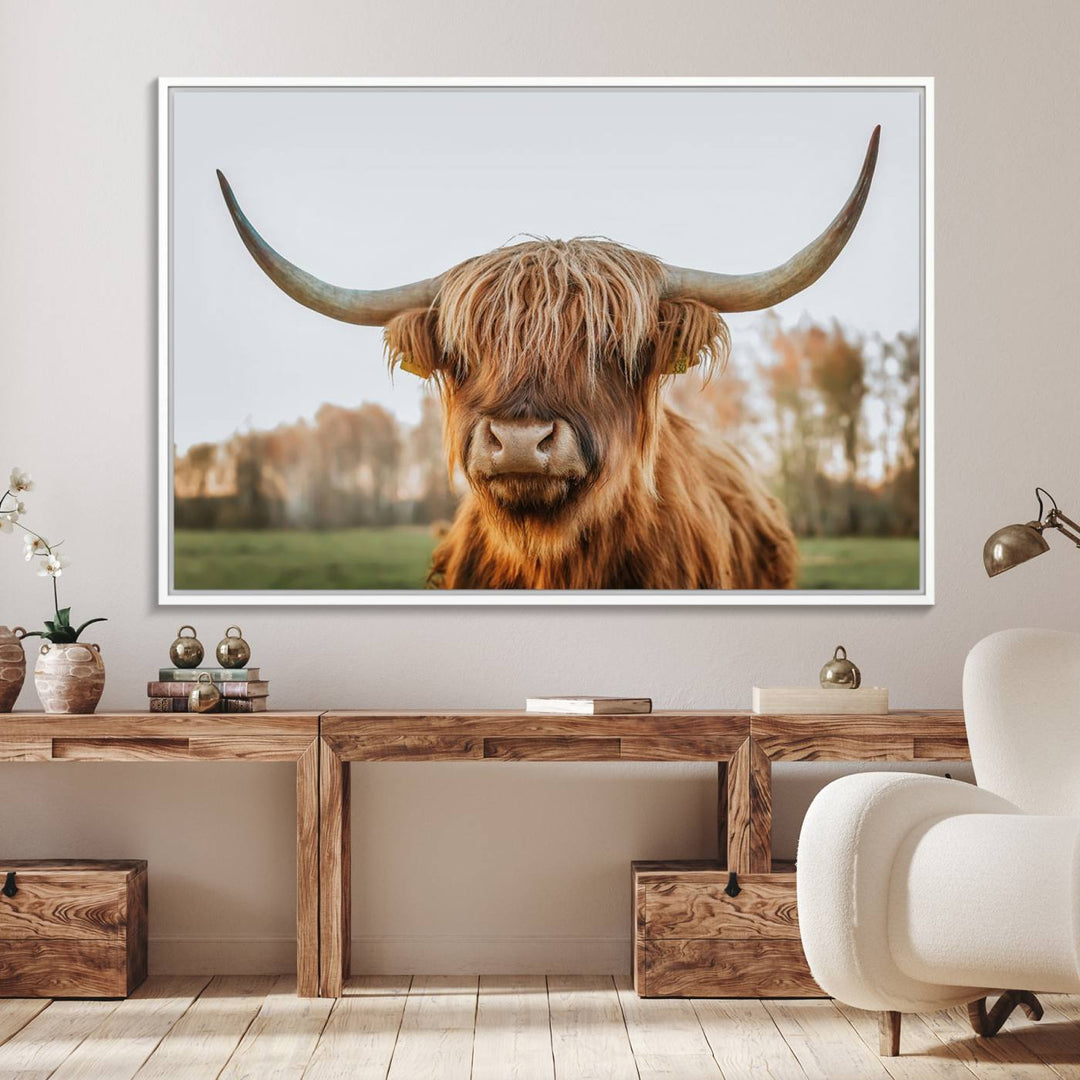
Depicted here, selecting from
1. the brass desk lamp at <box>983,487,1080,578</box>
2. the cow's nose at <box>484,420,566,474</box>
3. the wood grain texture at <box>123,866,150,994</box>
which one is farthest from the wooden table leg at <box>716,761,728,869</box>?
the wood grain texture at <box>123,866,150,994</box>

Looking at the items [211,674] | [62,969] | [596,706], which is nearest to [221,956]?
[62,969]

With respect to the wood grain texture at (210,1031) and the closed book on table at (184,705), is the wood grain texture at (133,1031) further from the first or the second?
the closed book on table at (184,705)

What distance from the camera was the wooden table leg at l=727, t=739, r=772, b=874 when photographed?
281cm

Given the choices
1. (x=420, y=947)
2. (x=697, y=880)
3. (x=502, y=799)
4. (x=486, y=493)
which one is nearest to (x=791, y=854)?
(x=697, y=880)

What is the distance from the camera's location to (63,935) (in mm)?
2822

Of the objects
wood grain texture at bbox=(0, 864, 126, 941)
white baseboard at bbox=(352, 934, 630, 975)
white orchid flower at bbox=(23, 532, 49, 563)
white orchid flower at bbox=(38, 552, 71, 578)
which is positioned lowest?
white baseboard at bbox=(352, 934, 630, 975)

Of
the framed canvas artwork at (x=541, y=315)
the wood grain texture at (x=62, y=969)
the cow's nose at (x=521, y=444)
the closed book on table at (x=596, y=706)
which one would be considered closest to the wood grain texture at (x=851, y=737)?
the closed book on table at (x=596, y=706)

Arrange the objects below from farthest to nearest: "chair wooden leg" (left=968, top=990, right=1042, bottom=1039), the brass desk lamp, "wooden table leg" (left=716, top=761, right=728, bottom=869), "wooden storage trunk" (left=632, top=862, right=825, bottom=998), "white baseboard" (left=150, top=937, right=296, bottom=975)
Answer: "white baseboard" (left=150, top=937, right=296, bottom=975) < "wooden table leg" (left=716, top=761, right=728, bottom=869) < "wooden storage trunk" (left=632, top=862, right=825, bottom=998) < the brass desk lamp < "chair wooden leg" (left=968, top=990, right=1042, bottom=1039)

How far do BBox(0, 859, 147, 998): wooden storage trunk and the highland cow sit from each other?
1.08 m

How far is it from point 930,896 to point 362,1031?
1176 mm

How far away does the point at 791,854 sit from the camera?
10.4 ft

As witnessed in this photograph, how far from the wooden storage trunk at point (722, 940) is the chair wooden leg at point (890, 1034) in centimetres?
35

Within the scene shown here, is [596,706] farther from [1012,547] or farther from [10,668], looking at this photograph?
[10,668]

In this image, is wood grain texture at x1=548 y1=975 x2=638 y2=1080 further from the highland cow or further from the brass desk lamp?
the brass desk lamp
